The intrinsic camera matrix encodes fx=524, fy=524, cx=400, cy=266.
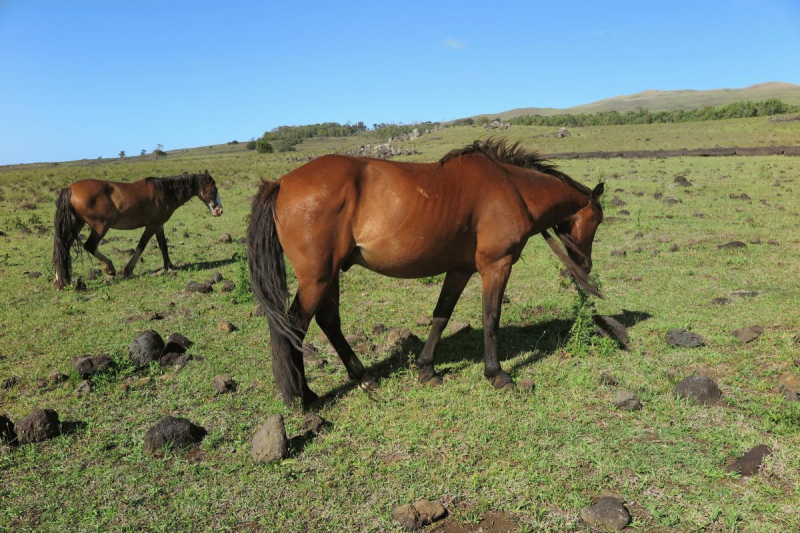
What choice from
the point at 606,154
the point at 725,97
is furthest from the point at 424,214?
the point at 725,97

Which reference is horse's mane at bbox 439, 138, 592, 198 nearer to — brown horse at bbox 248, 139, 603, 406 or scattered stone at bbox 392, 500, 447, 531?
brown horse at bbox 248, 139, 603, 406

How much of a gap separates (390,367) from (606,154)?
33.3 meters

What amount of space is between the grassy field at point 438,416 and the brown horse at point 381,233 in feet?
2.18

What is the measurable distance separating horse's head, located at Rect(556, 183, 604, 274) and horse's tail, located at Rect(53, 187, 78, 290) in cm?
854

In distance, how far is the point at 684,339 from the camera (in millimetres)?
5855

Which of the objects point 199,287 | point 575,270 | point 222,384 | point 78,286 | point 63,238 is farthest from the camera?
point 63,238

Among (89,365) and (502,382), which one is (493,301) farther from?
(89,365)

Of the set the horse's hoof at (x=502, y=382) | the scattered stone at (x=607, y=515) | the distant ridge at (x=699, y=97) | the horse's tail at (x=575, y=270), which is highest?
the distant ridge at (x=699, y=97)

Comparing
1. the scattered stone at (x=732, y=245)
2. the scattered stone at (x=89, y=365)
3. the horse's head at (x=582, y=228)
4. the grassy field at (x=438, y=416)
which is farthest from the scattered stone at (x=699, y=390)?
the scattered stone at (x=732, y=245)

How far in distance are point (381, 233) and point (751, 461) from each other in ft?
10.9

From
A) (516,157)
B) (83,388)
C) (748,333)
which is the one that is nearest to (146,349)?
(83,388)

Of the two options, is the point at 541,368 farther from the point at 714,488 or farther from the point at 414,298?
the point at 414,298

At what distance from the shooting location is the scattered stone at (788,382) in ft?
15.2

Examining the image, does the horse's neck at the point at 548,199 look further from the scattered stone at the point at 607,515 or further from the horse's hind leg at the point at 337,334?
the scattered stone at the point at 607,515
